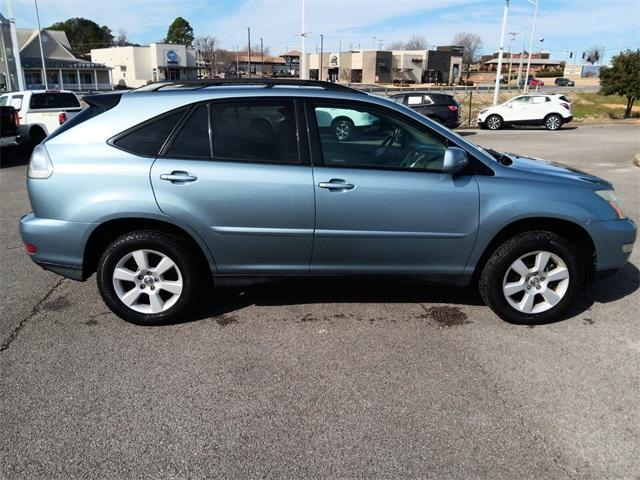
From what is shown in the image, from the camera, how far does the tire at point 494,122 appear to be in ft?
77.9

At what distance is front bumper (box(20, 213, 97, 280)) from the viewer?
3.75m

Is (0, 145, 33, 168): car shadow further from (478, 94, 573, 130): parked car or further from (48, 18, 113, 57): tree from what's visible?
(48, 18, 113, 57): tree

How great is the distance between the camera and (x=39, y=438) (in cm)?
271

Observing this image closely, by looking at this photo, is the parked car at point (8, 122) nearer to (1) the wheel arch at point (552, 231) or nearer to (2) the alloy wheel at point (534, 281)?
(1) the wheel arch at point (552, 231)

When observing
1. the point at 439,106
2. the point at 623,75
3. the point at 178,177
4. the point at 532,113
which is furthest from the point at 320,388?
the point at 623,75

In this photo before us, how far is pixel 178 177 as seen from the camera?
3670mm

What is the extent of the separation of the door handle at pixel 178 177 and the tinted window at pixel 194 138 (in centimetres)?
16

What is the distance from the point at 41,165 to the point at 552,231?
384 centimetres

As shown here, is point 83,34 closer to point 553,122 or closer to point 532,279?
point 553,122

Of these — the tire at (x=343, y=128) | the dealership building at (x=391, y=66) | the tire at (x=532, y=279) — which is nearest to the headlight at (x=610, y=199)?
the tire at (x=532, y=279)

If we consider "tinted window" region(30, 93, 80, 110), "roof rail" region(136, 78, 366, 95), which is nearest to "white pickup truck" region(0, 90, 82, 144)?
"tinted window" region(30, 93, 80, 110)

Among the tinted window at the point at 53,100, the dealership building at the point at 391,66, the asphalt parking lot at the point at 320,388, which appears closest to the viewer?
the asphalt parking lot at the point at 320,388

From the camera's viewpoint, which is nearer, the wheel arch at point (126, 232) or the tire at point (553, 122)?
the wheel arch at point (126, 232)

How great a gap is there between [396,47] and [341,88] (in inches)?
6189
